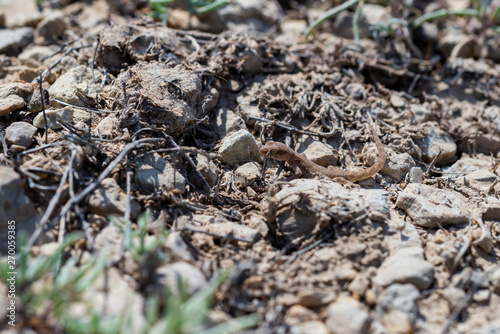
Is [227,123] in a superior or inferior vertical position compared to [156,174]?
inferior

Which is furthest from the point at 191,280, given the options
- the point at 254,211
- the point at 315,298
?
the point at 254,211


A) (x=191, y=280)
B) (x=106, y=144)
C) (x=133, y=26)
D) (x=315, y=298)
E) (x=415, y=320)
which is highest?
(x=133, y=26)

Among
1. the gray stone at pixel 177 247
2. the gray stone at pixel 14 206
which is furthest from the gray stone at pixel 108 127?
the gray stone at pixel 177 247

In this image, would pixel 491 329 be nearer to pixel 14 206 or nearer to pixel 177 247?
pixel 177 247

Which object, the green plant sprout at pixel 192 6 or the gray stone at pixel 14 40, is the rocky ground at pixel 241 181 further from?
the green plant sprout at pixel 192 6

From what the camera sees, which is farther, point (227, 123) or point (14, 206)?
point (227, 123)

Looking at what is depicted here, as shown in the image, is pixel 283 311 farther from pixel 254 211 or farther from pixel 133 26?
pixel 133 26

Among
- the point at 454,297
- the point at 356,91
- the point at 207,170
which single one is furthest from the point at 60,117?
the point at 454,297
